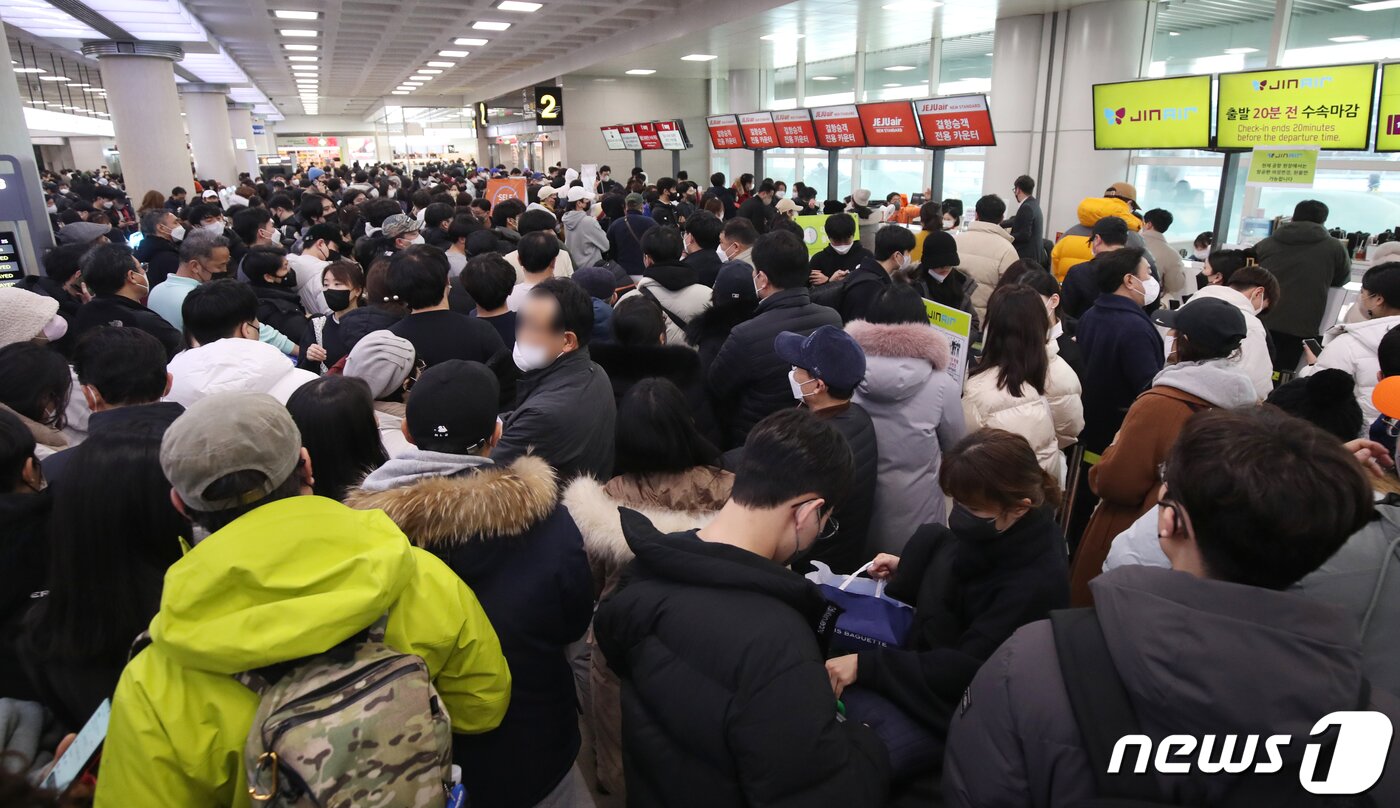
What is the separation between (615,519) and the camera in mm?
2176

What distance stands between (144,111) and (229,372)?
15.2 meters

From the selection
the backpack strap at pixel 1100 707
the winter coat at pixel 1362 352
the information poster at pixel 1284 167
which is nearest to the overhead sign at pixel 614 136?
the information poster at pixel 1284 167

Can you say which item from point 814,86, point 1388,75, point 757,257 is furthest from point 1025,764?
point 814,86

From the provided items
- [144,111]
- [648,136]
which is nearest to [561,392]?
[648,136]

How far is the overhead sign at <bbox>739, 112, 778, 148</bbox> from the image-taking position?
13148 millimetres

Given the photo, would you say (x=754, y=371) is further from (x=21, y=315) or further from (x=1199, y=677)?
(x=21, y=315)

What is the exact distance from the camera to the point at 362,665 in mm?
1366

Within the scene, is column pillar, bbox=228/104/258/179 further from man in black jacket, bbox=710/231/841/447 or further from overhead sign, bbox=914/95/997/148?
man in black jacket, bbox=710/231/841/447

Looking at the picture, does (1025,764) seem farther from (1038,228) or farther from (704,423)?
(1038,228)

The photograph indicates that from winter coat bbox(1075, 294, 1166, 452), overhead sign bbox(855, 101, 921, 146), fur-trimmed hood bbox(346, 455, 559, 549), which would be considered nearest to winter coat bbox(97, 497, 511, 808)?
fur-trimmed hood bbox(346, 455, 559, 549)

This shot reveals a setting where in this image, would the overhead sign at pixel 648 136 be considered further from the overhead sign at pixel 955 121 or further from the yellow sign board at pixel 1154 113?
the yellow sign board at pixel 1154 113

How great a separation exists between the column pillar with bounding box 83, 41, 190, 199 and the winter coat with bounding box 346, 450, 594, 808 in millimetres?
16266

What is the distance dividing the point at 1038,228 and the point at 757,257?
5975 millimetres

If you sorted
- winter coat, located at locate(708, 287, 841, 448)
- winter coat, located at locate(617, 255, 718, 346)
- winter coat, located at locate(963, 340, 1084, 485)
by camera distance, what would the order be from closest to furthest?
1. winter coat, located at locate(963, 340, 1084, 485)
2. winter coat, located at locate(708, 287, 841, 448)
3. winter coat, located at locate(617, 255, 718, 346)
